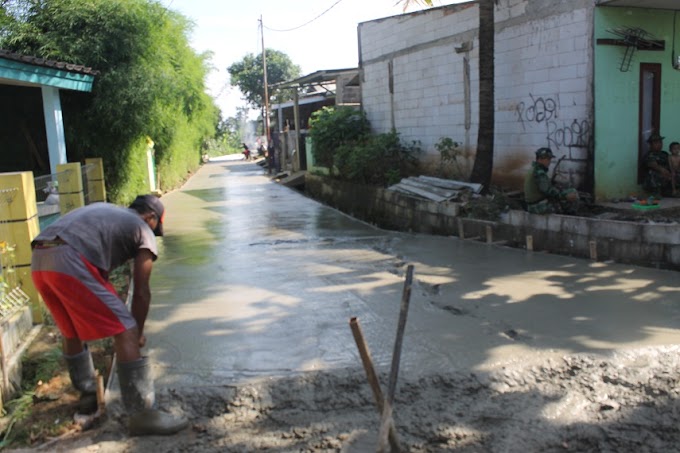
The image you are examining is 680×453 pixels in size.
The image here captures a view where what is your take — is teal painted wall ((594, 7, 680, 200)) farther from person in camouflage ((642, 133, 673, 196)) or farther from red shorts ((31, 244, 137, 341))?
red shorts ((31, 244, 137, 341))

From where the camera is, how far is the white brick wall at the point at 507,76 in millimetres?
9312

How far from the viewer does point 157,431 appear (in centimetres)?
361

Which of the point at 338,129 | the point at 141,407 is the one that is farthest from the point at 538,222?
the point at 338,129

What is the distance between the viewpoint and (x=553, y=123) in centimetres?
977

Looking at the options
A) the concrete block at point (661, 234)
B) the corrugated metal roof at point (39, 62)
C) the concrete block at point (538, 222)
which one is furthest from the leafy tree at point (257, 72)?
the concrete block at point (661, 234)

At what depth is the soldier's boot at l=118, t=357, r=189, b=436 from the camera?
3613mm

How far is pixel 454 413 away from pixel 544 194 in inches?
208

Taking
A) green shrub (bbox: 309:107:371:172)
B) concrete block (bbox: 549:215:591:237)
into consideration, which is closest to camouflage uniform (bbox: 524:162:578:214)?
concrete block (bbox: 549:215:591:237)

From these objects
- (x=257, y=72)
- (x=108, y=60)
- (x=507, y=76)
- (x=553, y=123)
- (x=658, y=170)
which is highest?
(x=257, y=72)

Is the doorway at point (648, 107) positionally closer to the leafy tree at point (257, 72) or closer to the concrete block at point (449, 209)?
the concrete block at point (449, 209)

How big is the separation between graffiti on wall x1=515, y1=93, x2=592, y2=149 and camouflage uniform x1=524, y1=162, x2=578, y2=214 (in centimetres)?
126

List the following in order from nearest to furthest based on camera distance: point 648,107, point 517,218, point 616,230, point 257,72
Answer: point 616,230 < point 517,218 < point 648,107 < point 257,72

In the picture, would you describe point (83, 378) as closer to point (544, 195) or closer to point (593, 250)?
point (593, 250)

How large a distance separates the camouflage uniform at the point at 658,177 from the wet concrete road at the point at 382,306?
2.59m
